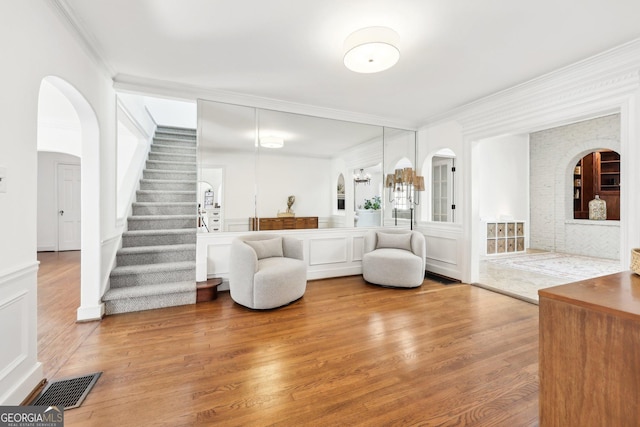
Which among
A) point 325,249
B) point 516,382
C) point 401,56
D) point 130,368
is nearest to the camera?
point 516,382

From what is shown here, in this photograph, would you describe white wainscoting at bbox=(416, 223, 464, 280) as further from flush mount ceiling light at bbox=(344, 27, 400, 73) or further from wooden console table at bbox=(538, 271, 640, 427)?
wooden console table at bbox=(538, 271, 640, 427)

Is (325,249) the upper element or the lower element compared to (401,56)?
lower

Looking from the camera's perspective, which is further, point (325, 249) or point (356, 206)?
point (356, 206)

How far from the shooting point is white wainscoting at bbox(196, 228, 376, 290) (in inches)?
149

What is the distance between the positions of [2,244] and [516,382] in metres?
3.26

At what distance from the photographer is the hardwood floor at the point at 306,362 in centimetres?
161

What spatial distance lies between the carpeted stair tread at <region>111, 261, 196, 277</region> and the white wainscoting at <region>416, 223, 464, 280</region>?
12.6 ft

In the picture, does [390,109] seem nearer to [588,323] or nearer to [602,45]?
[602,45]

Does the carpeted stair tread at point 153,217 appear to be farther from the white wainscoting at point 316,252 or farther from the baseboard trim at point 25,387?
the baseboard trim at point 25,387

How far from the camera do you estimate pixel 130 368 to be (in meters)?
2.05

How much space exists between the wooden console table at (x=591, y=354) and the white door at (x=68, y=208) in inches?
357

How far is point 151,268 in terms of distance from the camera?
3.54 m

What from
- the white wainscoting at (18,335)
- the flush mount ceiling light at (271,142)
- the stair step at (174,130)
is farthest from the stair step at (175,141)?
the white wainscoting at (18,335)

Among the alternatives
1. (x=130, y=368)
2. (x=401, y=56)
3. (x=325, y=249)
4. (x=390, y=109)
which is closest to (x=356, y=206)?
(x=325, y=249)
